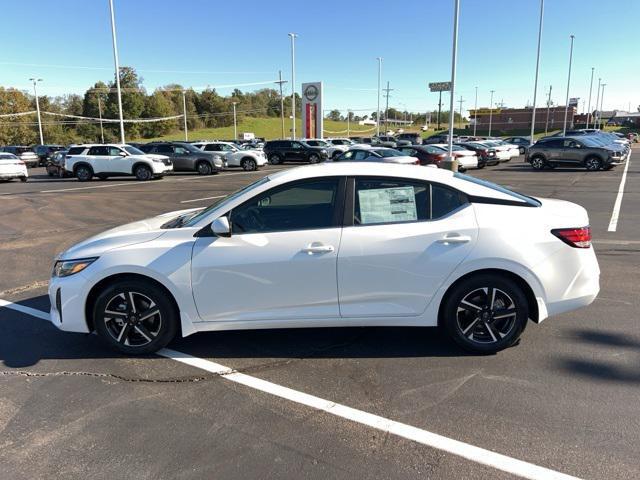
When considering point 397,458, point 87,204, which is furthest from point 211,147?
point 397,458

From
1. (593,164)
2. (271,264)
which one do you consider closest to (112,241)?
(271,264)

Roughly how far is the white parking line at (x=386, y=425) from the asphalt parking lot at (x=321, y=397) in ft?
0.07

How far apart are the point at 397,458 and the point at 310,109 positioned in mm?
45852

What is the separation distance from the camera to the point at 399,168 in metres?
4.26

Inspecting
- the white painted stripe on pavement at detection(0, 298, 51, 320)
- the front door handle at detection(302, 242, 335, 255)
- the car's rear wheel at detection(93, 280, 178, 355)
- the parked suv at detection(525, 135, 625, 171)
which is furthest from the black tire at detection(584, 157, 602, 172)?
the white painted stripe on pavement at detection(0, 298, 51, 320)

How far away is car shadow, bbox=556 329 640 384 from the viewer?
12.1ft

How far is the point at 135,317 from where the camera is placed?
13.3 ft

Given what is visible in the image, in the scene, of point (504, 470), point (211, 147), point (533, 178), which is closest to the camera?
point (504, 470)

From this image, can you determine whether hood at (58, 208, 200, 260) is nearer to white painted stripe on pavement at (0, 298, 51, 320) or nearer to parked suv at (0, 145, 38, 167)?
white painted stripe on pavement at (0, 298, 51, 320)

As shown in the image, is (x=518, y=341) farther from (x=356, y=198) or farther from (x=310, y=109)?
(x=310, y=109)

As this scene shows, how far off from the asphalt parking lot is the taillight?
0.93 meters

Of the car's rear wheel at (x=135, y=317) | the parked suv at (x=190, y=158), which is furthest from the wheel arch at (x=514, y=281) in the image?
the parked suv at (x=190, y=158)

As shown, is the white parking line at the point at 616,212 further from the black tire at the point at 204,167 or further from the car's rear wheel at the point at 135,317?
the black tire at the point at 204,167

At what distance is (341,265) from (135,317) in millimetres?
1759
